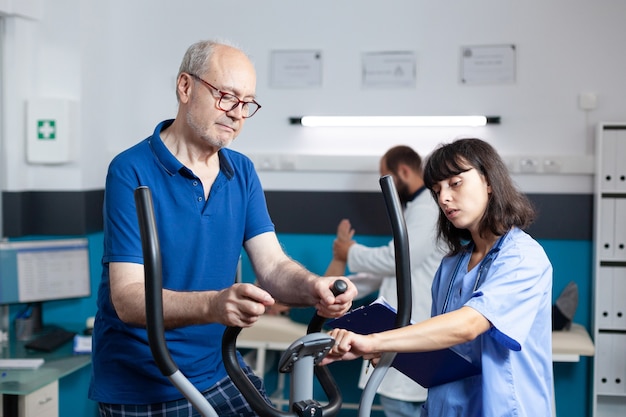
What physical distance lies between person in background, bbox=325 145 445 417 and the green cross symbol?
4.76 feet

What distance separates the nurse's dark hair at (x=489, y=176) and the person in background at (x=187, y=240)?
43 centimetres

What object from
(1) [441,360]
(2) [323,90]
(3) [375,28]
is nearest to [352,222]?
(2) [323,90]

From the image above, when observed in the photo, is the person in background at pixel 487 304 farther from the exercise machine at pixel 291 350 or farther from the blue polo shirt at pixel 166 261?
the blue polo shirt at pixel 166 261

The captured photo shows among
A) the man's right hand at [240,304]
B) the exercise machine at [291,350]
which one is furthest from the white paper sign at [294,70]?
the man's right hand at [240,304]

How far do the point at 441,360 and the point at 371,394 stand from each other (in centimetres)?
28

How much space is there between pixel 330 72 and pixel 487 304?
100 inches

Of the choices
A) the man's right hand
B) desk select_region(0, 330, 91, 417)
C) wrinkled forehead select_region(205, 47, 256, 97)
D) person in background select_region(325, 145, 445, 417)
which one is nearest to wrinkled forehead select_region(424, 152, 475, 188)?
wrinkled forehead select_region(205, 47, 256, 97)

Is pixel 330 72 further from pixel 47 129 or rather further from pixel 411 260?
pixel 47 129

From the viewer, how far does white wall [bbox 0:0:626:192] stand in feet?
12.7

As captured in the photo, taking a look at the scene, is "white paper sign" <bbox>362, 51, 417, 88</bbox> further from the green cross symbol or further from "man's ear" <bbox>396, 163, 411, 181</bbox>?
the green cross symbol

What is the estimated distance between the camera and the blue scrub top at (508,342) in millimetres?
1729

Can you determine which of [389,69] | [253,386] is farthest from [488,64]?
[253,386]

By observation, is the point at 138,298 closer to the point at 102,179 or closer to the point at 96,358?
the point at 96,358

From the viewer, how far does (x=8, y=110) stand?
12.5ft
